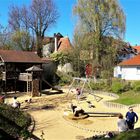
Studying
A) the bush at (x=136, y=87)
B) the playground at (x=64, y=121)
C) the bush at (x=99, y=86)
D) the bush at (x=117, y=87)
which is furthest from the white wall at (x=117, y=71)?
the playground at (x=64, y=121)

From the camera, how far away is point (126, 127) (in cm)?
1561

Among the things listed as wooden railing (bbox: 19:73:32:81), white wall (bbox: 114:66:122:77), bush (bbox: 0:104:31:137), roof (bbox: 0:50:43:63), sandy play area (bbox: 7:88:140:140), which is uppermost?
roof (bbox: 0:50:43:63)

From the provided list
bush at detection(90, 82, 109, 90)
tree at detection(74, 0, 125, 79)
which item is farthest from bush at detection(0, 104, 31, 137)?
tree at detection(74, 0, 125, 79)

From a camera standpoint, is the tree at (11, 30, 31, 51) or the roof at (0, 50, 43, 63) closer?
the roof at (0, 50, 43, 63)

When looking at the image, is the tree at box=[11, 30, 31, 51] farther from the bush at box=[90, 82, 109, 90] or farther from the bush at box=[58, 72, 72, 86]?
the bush at box=[90, 82, 109, 90]

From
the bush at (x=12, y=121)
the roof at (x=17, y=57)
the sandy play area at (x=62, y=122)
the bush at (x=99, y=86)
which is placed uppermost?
the roof at (x=17, y=57)

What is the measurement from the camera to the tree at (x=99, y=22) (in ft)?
161

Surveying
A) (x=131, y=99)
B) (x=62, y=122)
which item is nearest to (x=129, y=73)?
(x=131, y=99)

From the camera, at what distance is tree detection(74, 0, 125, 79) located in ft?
161

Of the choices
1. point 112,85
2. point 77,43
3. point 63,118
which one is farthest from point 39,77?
point 63,118

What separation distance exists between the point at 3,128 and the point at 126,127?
6271 mm

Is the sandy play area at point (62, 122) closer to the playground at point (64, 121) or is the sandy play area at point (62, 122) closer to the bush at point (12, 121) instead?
the playground at point (64, 121)

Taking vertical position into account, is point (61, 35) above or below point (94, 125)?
above

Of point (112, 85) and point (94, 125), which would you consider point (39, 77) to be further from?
point (94, 125)
